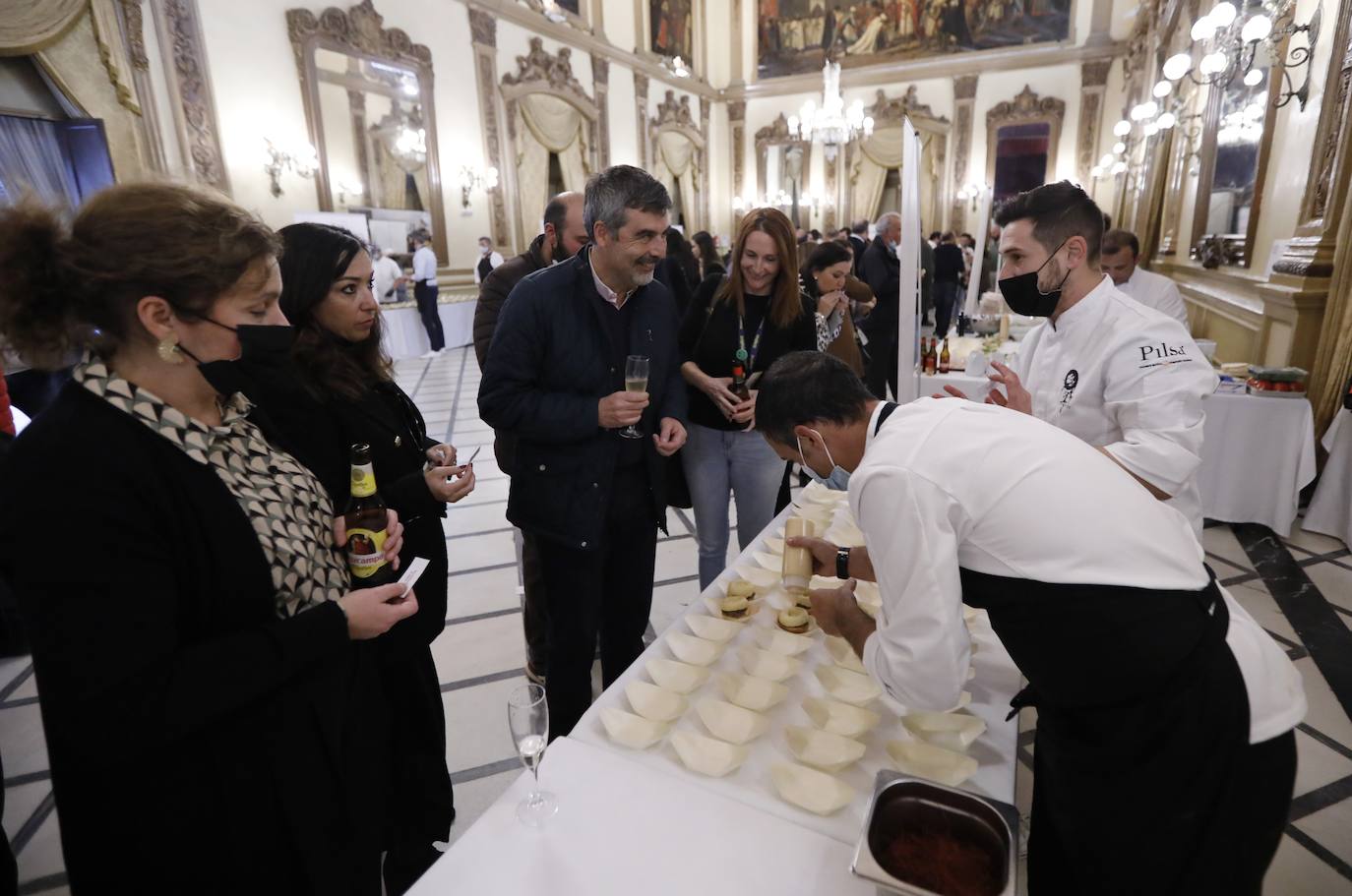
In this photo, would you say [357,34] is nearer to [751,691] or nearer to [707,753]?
[751,691]

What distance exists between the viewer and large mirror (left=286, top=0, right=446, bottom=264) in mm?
8148

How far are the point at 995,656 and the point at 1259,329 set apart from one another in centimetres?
435

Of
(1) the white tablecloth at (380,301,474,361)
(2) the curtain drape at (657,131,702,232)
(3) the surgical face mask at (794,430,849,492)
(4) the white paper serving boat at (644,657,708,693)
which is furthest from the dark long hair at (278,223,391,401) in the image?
(2) the curtain drape at (657,131,702,232)

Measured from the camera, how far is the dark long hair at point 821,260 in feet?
10.9

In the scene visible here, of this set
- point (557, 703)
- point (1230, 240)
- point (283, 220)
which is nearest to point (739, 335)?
point (557, 703)

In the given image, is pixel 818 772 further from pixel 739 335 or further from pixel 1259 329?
pixel 1259 329

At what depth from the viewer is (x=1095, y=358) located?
177 centimetres

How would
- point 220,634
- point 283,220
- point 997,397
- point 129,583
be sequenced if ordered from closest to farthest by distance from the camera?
1. point 129,583
2. point 220,634
3. point 997,397
4. point 283,220

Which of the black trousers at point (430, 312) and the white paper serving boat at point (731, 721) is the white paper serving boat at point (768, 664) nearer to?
the white paper serving boat at point (731, 721)

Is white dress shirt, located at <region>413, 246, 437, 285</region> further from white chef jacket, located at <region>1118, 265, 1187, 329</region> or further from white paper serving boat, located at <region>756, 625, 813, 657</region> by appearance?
white paper serving boat, located at <region>756, 625, 813, 657</region>

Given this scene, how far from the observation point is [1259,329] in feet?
14.4

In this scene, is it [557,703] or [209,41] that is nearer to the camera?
[557,703]

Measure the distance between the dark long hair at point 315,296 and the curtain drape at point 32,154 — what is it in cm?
569

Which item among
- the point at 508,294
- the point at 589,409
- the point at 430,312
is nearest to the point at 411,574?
the point at 589,409
